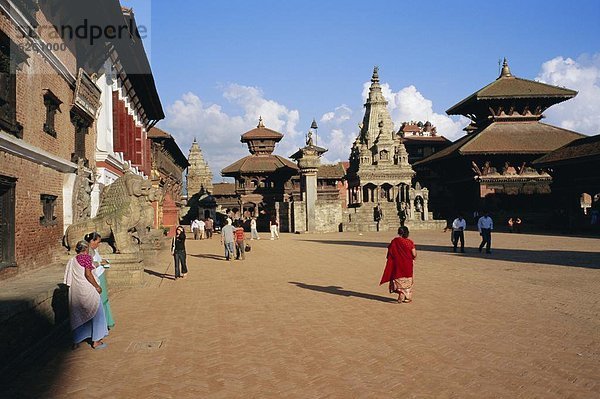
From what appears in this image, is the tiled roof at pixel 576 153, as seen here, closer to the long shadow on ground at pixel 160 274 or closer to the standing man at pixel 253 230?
the standing man at pixel 253 230

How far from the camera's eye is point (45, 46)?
10.7 m

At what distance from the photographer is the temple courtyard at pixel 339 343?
473 cm

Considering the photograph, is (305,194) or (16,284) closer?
(16,284)

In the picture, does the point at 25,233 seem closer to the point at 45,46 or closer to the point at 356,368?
the point at 45,46

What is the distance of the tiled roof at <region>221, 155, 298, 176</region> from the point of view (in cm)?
4846

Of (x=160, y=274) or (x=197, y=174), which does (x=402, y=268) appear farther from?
(x=197, y=174)

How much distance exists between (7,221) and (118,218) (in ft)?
8.08

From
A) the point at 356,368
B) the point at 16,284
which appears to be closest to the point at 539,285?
the point at 356,368

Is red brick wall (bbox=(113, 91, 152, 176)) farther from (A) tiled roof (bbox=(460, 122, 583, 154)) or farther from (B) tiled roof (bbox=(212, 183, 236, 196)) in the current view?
(B) tiled roof (bbox=(212, 183, 236, 196))

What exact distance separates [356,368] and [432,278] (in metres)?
6.78

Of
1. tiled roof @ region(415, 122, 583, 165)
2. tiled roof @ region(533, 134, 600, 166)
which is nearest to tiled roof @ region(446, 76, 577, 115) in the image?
tiled roof @ region(415, 122, 583, 165)

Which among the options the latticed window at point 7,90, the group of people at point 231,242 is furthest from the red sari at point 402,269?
the group of people at point 231,242

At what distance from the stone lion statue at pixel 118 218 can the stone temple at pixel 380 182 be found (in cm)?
2465

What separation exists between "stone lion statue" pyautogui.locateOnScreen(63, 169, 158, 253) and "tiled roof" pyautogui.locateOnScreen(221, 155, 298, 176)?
36.9 meters
